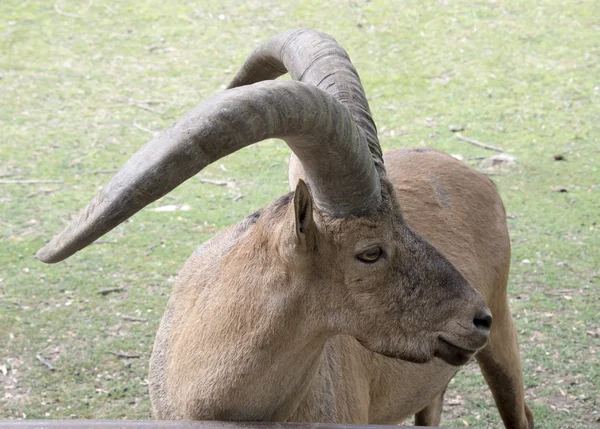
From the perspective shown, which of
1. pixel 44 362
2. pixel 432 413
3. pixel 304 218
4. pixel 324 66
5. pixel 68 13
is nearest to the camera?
pixel 304 218

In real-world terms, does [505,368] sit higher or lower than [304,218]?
lower

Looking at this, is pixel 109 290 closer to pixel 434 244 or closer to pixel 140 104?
pixel 434 244

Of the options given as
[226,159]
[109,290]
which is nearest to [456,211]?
[109,290]

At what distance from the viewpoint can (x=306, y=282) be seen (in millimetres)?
3270

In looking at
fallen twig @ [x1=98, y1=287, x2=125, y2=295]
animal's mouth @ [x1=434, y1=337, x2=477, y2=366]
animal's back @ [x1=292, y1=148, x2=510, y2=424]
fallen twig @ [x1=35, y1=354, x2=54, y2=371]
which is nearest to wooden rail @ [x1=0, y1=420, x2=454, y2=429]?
animal's mouth @ [x1=434, y1=337, x2=477, y2=366]

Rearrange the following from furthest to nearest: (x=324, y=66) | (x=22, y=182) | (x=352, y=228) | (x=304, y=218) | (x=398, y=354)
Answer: (x=22, y=182) → (x=324, y=66) → (x=398, y=354) → (x=352, y=228) → (x=304, y=218)

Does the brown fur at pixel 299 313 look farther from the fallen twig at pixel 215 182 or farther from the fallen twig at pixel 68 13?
the fallen twig at pixel 68 13

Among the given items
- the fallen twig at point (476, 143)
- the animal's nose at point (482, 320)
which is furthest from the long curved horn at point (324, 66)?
the fallen twig at point (476, 143)

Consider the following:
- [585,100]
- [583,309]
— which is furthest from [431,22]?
[583,309]

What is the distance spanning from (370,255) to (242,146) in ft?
2.78

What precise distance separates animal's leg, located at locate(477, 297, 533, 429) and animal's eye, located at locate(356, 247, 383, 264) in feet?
5.81

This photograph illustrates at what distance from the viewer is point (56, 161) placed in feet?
30.3

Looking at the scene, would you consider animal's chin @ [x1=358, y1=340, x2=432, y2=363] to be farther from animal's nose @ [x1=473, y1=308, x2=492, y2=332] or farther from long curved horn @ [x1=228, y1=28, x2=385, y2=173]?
long curved horn @ [x1=228, y1=28, x2=385, y2=173]

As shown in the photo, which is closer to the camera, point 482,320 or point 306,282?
point 306,282
